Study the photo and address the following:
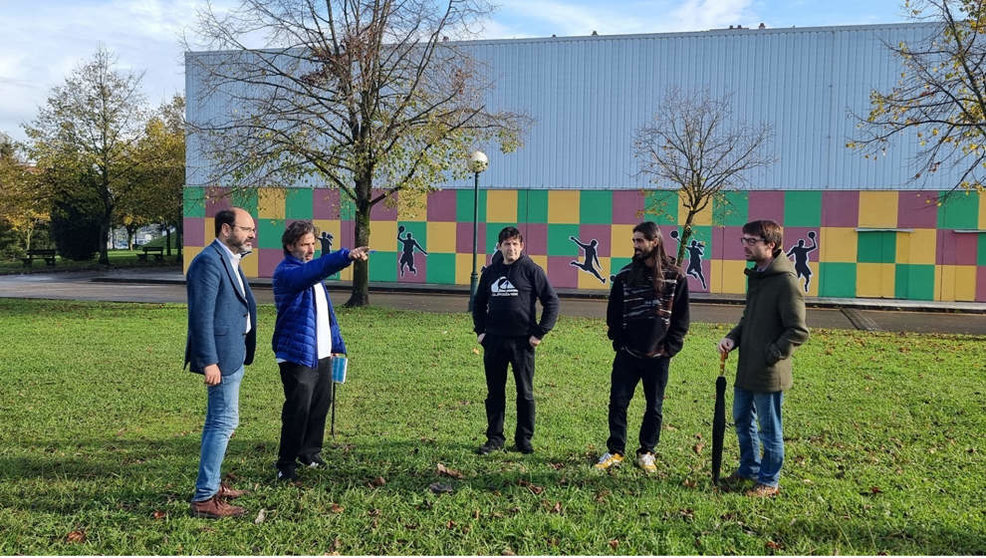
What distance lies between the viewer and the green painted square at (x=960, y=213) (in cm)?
2198

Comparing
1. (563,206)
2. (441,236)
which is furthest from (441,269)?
(563,206)

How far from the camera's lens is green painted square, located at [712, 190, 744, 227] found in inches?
916

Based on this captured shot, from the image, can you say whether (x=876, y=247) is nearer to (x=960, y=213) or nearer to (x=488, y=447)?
(x=960, y=213)

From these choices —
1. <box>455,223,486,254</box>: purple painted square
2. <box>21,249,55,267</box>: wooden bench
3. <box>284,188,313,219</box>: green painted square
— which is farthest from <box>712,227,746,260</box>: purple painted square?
<box>21,249,55,267</box>: wooden bench

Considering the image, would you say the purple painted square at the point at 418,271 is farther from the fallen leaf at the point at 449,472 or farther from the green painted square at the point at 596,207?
the fallen leaf at the point at 449,472

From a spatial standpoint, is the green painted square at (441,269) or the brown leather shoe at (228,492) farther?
the green painted square at (441,269)

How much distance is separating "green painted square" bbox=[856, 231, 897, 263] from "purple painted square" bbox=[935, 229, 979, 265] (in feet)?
4.33

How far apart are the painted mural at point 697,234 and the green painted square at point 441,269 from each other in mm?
37

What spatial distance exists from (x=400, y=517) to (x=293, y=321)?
1.48 m

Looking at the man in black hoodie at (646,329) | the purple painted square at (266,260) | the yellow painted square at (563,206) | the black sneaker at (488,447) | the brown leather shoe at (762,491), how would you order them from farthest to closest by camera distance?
1. the purple painted square at (266,260)
2. the yellow painted square at (563,206)
3. the black sneaker at (488,447)
4. the man in black hoodie at (646,329)
5. the brown leather shoe at (762,491)

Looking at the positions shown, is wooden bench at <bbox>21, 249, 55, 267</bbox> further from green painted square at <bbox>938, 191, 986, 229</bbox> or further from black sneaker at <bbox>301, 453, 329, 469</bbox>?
green painted square at <bbox>938, 191, 986, 229</bbox>

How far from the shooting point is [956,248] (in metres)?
22.2

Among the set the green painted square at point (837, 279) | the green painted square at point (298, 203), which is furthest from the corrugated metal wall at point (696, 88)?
the green painted square at point (298, 203)

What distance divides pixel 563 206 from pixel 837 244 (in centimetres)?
906
